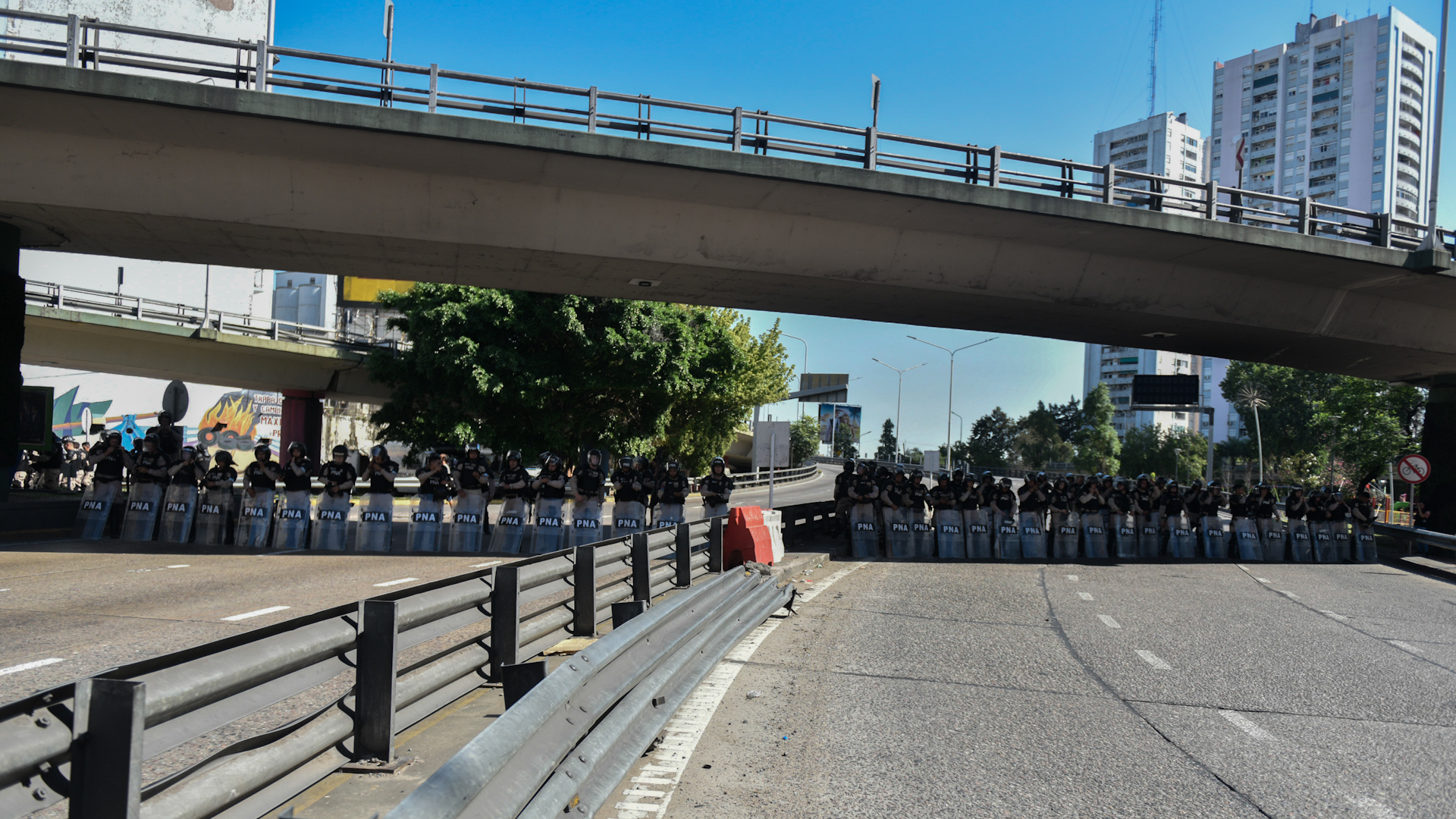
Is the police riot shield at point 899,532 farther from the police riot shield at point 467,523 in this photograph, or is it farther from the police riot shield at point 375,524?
the police riot shield at point 375,524

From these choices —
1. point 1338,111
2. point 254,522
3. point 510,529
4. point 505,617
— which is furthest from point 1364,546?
point 1338,111

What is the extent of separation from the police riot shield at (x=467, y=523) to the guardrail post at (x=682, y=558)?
22.7 feet

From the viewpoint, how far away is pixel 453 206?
16.8 m

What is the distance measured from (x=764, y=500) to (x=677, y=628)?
37153 mm

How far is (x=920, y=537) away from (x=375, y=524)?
10.2 metres

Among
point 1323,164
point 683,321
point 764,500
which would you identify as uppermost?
point 1323,164

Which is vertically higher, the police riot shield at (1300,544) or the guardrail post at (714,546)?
the guardrail post at (714,546)

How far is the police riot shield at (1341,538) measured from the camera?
22.4 meters

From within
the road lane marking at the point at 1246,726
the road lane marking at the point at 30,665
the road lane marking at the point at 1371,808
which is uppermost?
the road lane marking at the point at 1371,808

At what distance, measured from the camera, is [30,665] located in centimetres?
676

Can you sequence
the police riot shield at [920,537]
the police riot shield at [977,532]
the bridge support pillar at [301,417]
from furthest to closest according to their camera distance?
the bridge support pillar at [301,417], the police riot shield at [977,532], the police riot shield at [920,537]

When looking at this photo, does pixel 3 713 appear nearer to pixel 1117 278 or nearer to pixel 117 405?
pixel 1117 278

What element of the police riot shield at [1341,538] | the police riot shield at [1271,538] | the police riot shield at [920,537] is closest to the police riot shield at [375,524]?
the police riot shield at [920,537]

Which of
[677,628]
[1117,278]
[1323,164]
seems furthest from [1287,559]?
[1323,164]
